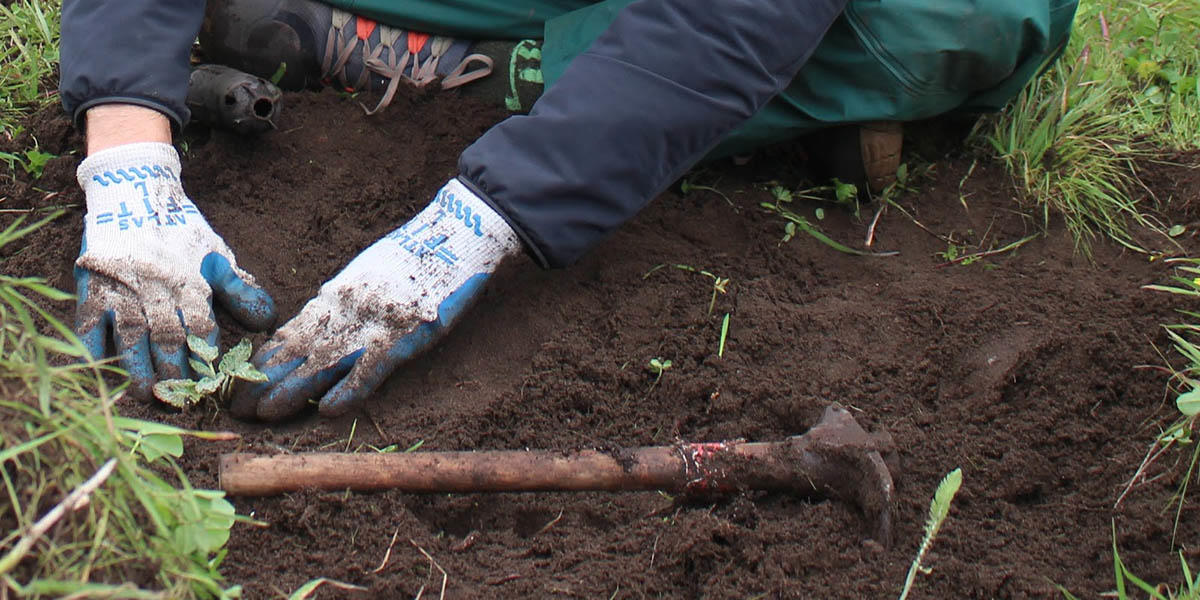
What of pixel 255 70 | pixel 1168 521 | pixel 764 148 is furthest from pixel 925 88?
pixel 255 70

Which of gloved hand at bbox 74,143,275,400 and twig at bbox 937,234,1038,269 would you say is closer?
gloved hand at bbox 74,143,275,400

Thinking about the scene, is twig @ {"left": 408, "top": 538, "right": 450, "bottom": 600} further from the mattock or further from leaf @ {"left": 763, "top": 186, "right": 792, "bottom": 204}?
leaf @ {"left": 763, "top": 186, "right": 792, "bottom": 204}

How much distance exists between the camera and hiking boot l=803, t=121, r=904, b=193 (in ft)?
7.16

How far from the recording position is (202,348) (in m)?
1.69

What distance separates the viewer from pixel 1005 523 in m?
1.51

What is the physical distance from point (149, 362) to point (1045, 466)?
145cm

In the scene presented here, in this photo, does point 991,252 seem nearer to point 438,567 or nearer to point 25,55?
point 438,567

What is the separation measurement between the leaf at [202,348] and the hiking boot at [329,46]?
2.64 ft

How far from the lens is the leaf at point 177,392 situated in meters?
1.64

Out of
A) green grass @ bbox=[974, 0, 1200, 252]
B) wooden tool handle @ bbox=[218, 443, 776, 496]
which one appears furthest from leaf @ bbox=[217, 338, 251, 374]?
green grass @ bbox=[974, 0, 1200, 252]

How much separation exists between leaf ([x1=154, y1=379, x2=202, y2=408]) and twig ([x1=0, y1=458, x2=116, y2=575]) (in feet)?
2.49

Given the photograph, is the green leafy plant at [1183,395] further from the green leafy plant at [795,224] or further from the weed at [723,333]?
the weed at [723,333]

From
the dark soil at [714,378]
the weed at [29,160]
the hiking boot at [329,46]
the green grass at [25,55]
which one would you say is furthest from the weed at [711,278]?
the green grass at [25,55]

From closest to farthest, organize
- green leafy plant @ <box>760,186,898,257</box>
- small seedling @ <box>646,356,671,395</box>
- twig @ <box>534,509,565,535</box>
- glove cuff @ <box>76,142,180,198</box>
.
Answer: twig @ <box>534,509,565,535</box>
small seedling @ <box>646,356,671,395</box>
glove cuff @ <box>76,142,180,198</box>
green leafy plant @ <box>760,186,898,257</box>
